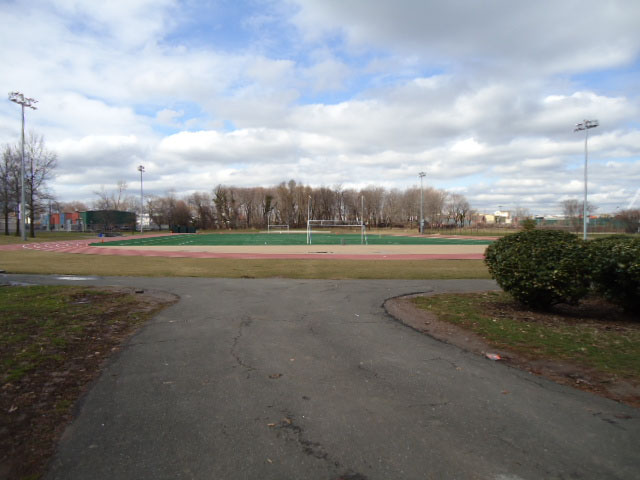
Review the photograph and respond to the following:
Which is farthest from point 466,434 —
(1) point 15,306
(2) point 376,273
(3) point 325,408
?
(2) point 376,273

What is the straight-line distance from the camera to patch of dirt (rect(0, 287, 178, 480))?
10.2 ft

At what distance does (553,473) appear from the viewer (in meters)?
2.90

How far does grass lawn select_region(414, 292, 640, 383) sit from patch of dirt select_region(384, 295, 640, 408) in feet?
0.07

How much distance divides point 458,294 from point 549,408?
710 centimetres

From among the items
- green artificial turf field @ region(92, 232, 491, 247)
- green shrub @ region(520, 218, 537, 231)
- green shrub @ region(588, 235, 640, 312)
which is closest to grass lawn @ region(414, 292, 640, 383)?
green shrub @ region(588, 235, 640, 312)

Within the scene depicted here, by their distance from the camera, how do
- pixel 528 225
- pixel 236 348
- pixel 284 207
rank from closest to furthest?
pixel 236 348, pixel 528 225, pixel 284 207

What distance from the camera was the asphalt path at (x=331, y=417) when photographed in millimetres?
2979

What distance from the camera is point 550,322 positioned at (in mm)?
7625

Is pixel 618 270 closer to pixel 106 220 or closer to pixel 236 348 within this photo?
pixel 236 348

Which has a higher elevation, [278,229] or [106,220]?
[106,220]

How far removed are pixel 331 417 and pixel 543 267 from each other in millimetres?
6018

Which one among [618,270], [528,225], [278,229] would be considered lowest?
[278,229]

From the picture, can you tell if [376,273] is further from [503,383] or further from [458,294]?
[503,383]

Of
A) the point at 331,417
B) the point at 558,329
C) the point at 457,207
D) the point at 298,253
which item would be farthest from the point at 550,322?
the point at 457,207
